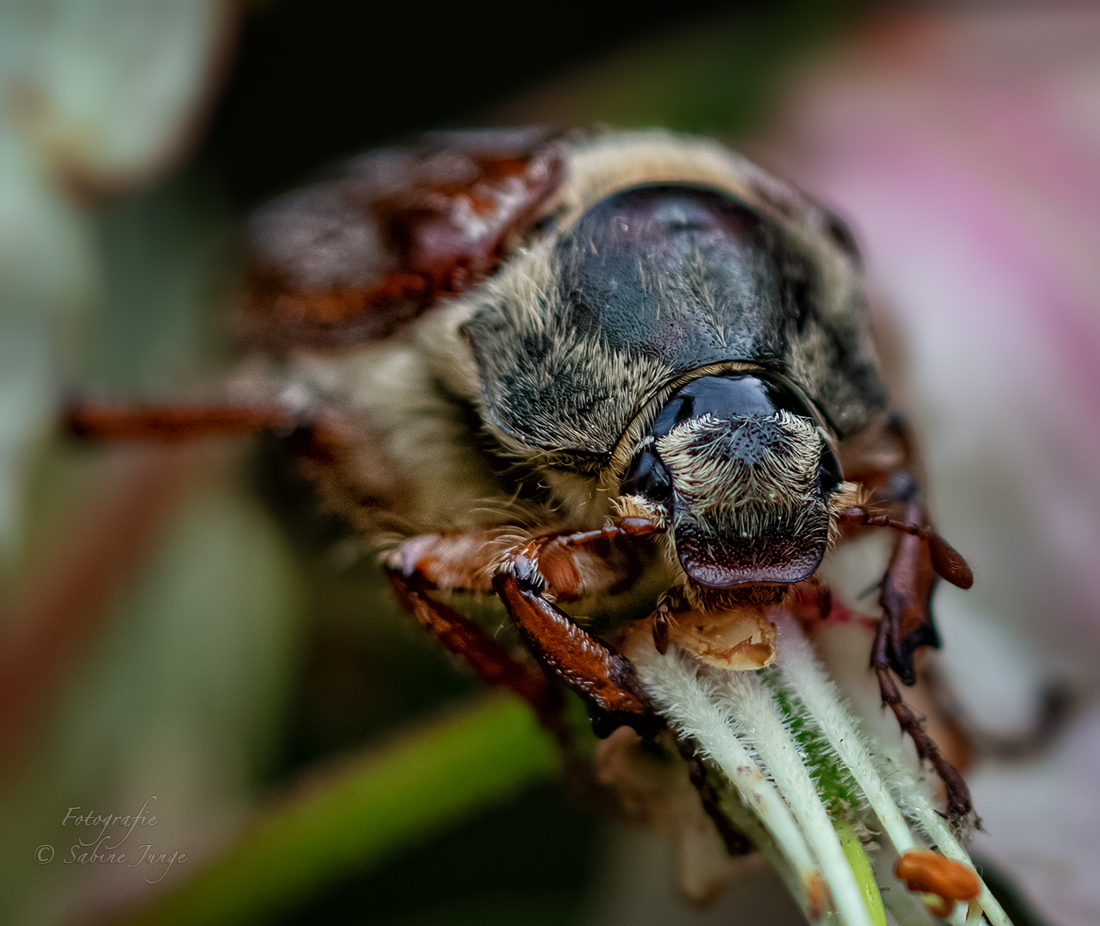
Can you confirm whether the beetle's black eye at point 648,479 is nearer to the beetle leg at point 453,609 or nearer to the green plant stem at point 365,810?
the beetle leg at point 453,609

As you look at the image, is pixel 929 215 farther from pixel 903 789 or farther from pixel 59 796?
pixel 59 796

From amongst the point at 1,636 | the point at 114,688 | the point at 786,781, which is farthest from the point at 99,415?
the point at 786,781

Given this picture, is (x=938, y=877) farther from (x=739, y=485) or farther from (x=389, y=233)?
(x=389, y=233)

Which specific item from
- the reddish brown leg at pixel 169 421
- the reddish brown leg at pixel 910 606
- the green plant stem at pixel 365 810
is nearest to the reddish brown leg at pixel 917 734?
the reddish brown leg at pixel 910 606

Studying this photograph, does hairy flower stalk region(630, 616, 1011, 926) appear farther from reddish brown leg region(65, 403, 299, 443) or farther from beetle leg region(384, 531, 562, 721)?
reddish brown leg region(65, 403, 299, 443)

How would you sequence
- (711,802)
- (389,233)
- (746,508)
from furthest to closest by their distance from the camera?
(389,233) → (711,802) → (746,508)

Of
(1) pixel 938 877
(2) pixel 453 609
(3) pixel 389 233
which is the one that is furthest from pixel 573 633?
(3) pixel 389 233
